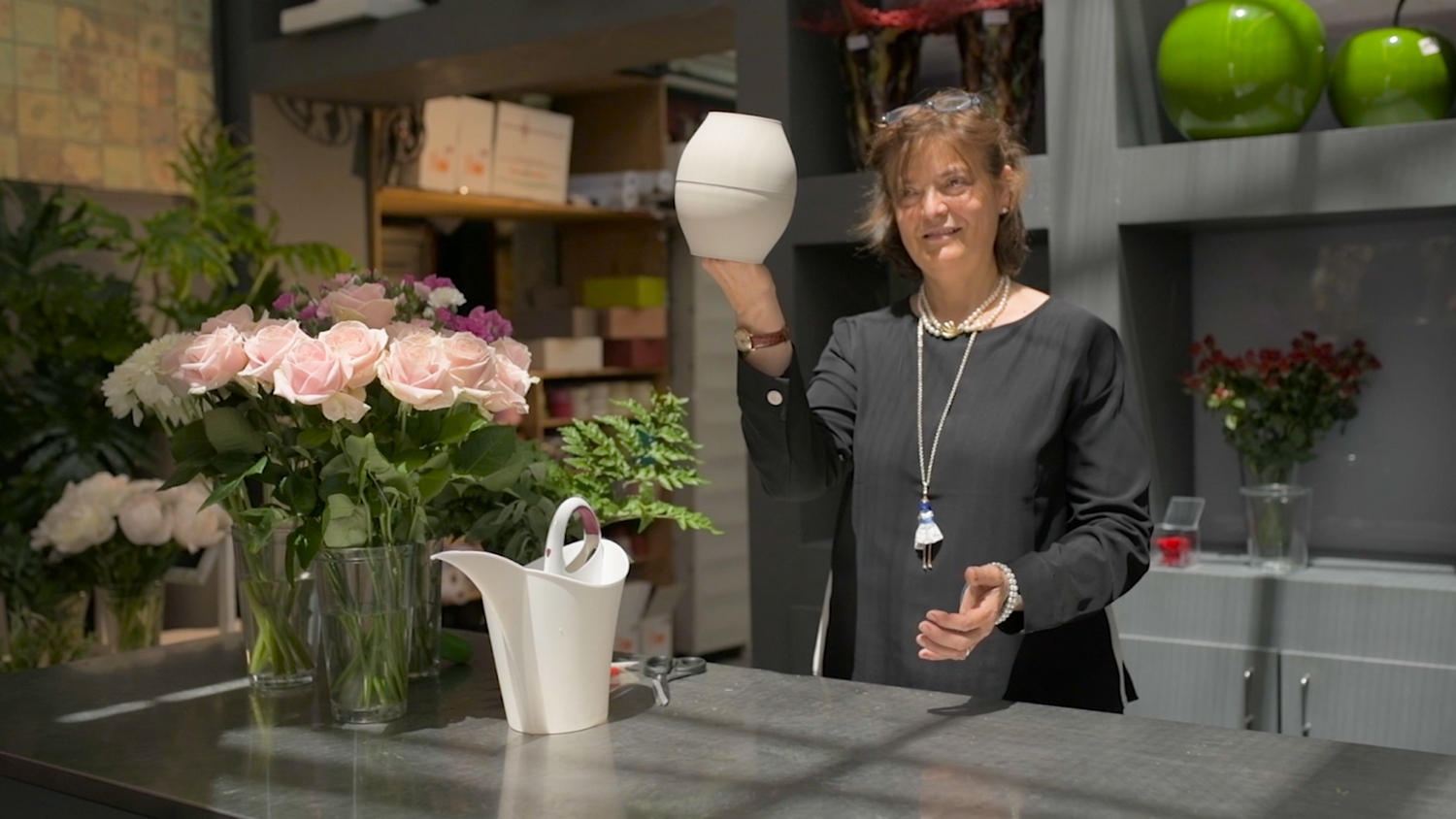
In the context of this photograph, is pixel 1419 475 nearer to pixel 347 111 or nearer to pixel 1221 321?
pixel 1221 321

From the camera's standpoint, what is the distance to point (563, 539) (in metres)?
1.45

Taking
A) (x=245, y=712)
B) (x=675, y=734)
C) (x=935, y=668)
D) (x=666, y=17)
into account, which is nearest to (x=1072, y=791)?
(x=675, y=734)

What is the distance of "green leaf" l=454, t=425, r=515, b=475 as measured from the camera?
4.97ft

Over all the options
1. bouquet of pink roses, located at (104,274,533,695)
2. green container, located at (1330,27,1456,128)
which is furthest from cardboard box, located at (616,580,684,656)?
bouquet of pink roses, located at (104,274,533,695)

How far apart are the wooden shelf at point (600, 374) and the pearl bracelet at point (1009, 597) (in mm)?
3772

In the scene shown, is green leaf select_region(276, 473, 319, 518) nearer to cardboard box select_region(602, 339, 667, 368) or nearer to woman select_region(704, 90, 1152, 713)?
woman select_region(704, 90, 1152, 713)

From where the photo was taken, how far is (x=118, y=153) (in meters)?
3.64

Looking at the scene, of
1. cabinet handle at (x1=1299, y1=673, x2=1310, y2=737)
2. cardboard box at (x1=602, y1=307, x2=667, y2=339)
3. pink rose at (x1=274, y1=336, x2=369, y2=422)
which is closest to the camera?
pink rose at (x1=274, y1=336, x2=369, y2=422)

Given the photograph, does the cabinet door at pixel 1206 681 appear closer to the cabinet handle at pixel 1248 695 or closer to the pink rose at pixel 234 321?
the cabinet handle at pixel 1248 695

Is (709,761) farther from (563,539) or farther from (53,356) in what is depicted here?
(53,356)

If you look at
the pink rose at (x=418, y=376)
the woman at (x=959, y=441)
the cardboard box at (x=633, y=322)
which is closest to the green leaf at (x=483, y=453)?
the pink rose at (x=418, y=376)

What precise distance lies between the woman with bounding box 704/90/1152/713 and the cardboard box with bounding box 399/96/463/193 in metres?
2.71

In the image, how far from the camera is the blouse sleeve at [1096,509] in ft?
5.00

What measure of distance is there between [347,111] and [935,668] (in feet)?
9.71
